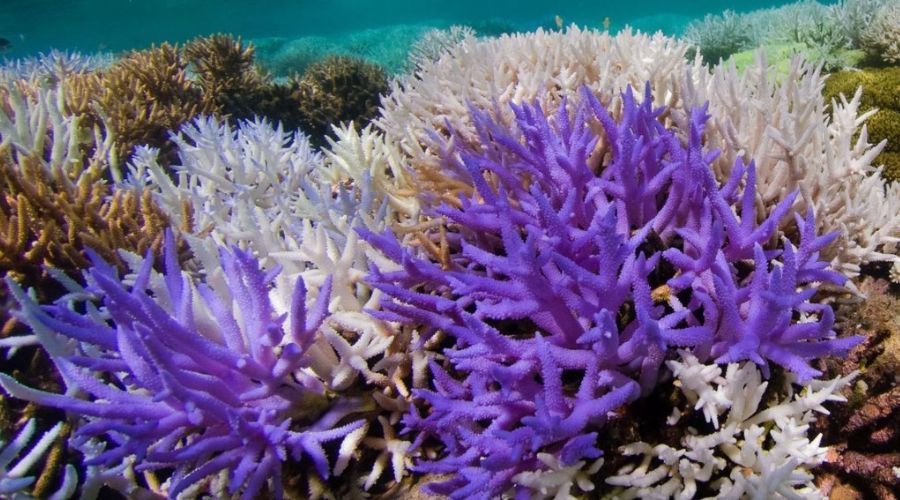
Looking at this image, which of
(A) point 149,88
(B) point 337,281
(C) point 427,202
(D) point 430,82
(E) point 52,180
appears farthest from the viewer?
(A) point 149,88

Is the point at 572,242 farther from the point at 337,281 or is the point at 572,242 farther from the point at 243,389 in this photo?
the point at 243,389

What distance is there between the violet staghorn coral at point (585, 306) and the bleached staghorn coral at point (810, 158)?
0.97ft

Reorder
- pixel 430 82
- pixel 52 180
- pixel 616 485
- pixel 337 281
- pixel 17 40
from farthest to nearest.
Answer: pixel 17 40, pixel 430 82, pixel 52 180, pixel 337 281, pixel 616 485

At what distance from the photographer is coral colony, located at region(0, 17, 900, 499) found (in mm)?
1630

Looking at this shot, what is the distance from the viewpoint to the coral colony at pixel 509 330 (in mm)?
1630

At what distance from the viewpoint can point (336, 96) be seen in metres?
8.19

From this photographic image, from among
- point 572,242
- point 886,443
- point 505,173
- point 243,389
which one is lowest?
point 886,443

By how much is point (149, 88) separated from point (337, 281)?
6416 mm

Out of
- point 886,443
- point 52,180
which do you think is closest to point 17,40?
point 52,180

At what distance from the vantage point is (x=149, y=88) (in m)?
6.86

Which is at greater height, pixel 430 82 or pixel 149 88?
pixel 149 88

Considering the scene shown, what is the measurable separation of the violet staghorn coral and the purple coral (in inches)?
15.5

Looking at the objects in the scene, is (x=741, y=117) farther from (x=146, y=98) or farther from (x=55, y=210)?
(x=146, y=98)

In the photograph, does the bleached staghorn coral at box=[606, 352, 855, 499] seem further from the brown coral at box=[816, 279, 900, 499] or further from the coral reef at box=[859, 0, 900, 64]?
the coral reef at box=[859, 0, 900, 64]
